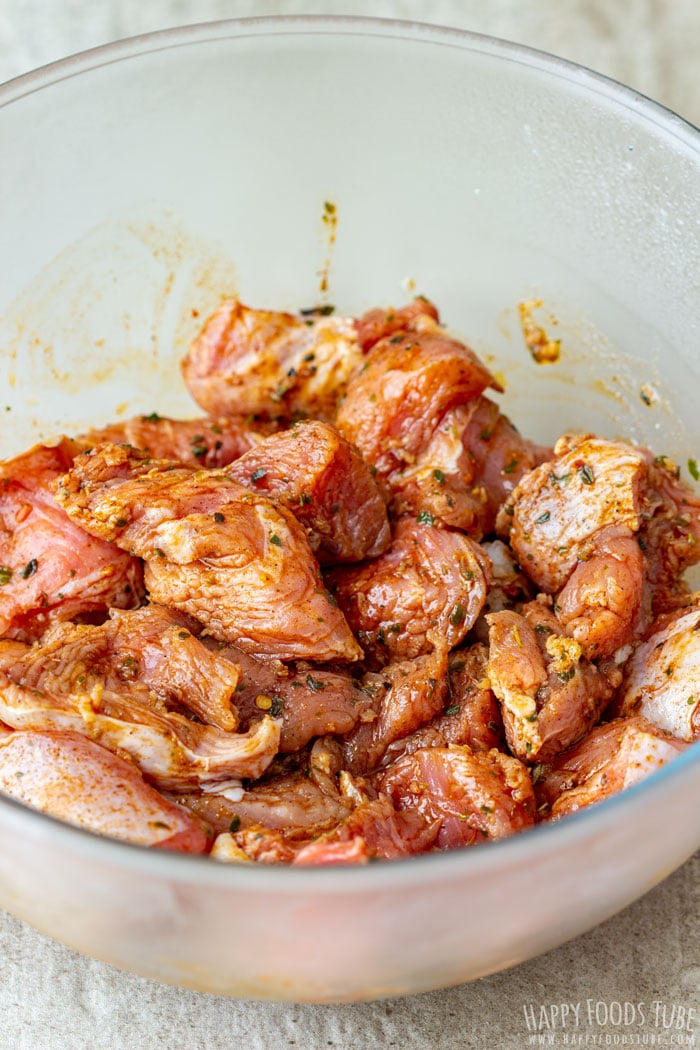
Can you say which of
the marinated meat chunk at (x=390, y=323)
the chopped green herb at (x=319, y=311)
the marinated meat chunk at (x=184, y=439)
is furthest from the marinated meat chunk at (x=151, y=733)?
the chopped green herb at (x=319, y=311)

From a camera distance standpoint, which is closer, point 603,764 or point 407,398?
point 603,764

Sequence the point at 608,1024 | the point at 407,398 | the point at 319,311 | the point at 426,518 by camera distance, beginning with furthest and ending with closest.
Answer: the point at 319,311
the point at 407,398
the point at 426,518
the point at 608,1024

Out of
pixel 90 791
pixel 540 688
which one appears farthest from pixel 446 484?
pixel 90 791

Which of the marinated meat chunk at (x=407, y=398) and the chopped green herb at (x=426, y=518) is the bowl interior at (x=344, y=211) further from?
the chopped green herb at (x=426, y=518)

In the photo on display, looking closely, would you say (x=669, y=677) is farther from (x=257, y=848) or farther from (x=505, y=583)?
(x=257, y=848)

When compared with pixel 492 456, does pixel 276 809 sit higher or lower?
lower

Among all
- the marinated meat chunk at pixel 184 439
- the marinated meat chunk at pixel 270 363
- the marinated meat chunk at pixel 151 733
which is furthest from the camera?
the marinated meat chunk at pixel 270 363

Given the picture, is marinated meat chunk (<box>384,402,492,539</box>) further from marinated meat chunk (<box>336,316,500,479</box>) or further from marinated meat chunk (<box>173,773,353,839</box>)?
marinated meat chunk (<box>173,773,353,839</box>)
